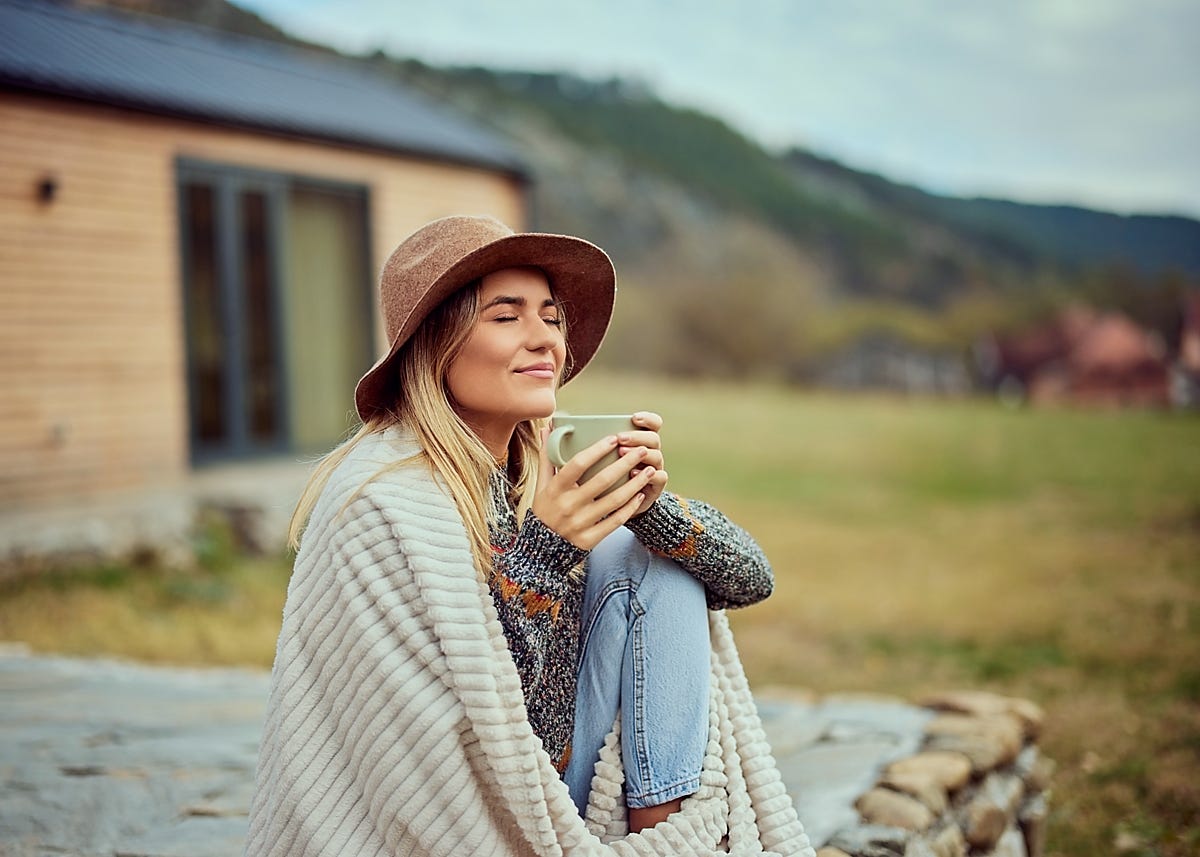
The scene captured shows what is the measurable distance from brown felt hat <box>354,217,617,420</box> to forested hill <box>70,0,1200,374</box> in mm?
9222

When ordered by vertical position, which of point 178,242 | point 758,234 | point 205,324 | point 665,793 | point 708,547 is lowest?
point 665,793

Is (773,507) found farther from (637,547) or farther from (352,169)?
(637,547)

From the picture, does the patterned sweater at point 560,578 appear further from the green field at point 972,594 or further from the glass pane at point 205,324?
the glass pane at point 205,324

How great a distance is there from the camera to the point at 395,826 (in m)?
1.68

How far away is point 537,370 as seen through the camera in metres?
1.92

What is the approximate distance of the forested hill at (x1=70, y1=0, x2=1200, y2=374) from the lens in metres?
21.2

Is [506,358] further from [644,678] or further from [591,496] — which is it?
[644,678]

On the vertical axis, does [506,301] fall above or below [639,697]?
above

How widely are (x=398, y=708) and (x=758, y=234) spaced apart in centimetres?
2837

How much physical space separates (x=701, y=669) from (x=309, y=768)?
2.25 ft

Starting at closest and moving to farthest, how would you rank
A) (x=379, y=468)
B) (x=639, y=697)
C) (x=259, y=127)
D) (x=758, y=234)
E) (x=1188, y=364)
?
(x=379, y=468)
(x=639, y=697)
(x=259, y=127)
(x=1188, y=364)
(x=758, y=234)

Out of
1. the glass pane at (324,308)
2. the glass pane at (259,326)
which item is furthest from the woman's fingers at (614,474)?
the glass pane at (324,308)

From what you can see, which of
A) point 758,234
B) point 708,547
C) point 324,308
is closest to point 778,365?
point 758,234

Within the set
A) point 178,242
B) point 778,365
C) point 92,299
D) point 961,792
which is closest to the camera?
point 961,792
